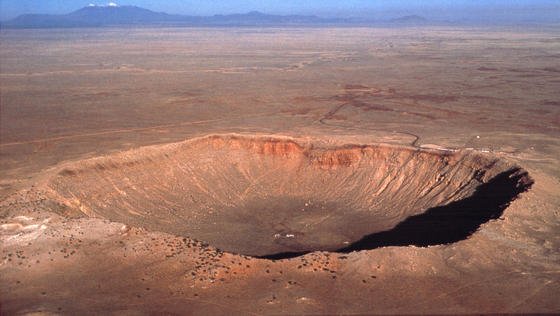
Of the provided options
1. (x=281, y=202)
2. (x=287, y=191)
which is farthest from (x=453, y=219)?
(x=287, y=191)

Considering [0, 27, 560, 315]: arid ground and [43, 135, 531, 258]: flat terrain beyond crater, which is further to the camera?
[43, 135, 531, 258]: flat terrain beyond crater

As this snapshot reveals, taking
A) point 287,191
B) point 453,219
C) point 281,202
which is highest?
point 453,219

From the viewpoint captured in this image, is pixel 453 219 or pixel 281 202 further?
pixel 281 202

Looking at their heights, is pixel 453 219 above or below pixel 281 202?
above

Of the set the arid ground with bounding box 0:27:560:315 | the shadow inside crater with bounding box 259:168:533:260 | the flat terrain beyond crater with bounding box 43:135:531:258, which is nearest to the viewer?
the arid ground with bounding box 0:27:560:315

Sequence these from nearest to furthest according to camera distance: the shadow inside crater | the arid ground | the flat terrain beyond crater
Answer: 1. the arid ground
2. the shadow inside crater
3. the flat terrain beyond crater

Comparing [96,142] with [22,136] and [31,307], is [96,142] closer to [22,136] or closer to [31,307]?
[22,136]

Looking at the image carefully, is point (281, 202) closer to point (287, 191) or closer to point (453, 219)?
point (287, 191)
